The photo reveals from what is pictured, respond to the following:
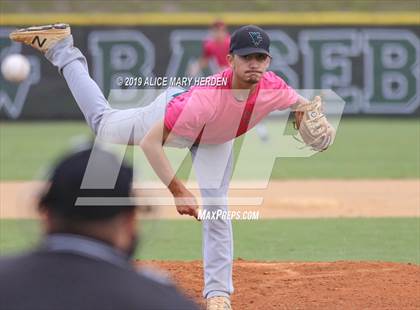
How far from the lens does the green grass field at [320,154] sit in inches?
618

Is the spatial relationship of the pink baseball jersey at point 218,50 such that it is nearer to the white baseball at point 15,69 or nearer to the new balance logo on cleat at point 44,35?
the white baseball at point 15,69

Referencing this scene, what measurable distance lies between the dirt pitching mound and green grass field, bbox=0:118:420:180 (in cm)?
691

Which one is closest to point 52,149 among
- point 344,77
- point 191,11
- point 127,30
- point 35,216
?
point 127,30

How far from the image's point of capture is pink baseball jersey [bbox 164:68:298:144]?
6031 millimetres

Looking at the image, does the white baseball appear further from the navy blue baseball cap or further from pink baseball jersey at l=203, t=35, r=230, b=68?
the navy blue baseball cap

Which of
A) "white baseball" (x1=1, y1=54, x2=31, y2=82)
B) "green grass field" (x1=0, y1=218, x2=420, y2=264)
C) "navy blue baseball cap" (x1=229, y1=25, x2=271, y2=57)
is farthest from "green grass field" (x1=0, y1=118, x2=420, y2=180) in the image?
→ "navy blue baseball cap" (x1=229, y1=25, x2=271, y2=57)

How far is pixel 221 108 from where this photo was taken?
619cm

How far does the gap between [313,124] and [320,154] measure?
40.3 ft

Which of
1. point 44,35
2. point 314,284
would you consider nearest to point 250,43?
point 44,35

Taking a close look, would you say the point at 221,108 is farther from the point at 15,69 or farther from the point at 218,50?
the point at 15,69

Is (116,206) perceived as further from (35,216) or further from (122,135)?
(122,135)

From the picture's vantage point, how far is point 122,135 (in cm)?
671

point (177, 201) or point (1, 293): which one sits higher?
point (1, 293)

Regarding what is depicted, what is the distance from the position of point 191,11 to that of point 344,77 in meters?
6.58
